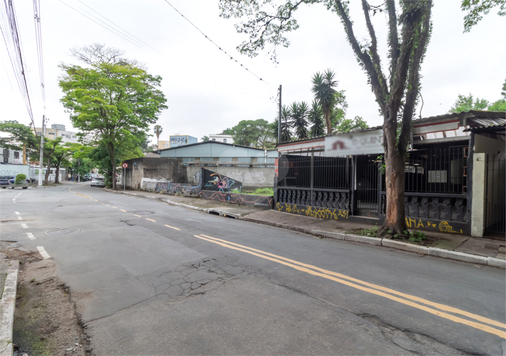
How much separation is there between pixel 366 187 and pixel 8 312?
33.6 feet

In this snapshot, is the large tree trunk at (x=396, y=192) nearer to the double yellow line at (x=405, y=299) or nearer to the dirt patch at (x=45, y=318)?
the double yellow line at (x=405, y=299)

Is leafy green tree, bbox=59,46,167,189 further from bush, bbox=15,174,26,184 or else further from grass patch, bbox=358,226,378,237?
grass patch, bbox=358,226,378,237

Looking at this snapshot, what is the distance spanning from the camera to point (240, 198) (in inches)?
594

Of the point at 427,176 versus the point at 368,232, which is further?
the point at 427,176

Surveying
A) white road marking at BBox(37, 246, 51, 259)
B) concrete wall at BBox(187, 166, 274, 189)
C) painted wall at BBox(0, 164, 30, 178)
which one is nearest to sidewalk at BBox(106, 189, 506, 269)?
white road marking at BBox(37, 246, 51, 259)

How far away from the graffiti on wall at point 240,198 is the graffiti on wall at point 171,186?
4.73ft

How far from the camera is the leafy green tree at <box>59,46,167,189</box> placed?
2508 centimetres

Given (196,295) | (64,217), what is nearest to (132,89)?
(64,217)

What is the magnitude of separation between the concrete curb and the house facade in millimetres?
9338

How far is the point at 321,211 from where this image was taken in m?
10.9

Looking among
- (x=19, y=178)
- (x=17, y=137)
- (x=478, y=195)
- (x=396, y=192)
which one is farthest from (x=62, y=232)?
(x=17, y=137)

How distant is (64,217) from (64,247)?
5031 millimetres

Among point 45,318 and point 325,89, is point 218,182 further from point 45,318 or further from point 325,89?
point 45,318

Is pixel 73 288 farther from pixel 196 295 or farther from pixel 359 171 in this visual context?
pixel 359 171
